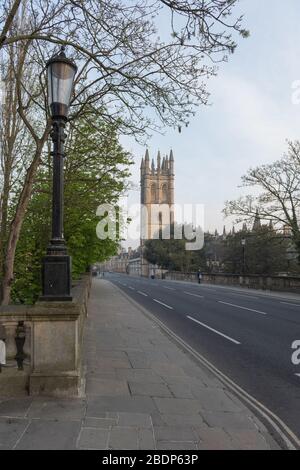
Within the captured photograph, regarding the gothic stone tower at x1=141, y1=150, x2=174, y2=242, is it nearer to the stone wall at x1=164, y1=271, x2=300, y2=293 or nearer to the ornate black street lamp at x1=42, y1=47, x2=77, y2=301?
the stone wall at x1=164, y1=271, x2=300, y2=293

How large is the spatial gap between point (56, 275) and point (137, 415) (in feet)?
6.40

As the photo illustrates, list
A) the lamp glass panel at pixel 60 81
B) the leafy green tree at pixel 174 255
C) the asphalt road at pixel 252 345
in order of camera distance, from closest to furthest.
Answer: the lamp glass panel at pixel 60 81
the asphalt road at pixel 252 345
the leafy green tree at pixel 174 255

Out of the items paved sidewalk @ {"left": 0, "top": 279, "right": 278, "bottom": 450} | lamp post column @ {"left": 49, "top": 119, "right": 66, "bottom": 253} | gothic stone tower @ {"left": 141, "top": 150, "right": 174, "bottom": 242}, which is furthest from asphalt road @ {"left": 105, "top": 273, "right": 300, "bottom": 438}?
gothic stone tower @ {"left": 141, "top": 150, "right": 174, "bottom": 242}

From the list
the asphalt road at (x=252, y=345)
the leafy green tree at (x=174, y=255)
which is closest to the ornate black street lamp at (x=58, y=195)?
the asphalt road at (x=252, y=345)

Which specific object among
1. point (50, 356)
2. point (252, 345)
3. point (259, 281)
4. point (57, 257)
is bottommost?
point (252, 345)

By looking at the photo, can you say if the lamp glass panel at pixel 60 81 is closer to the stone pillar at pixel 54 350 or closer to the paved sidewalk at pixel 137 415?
the stone pillar at pixel 54 350

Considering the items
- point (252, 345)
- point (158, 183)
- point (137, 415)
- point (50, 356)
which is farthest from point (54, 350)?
point (158, 183)

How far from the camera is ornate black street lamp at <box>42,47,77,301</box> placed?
584cm

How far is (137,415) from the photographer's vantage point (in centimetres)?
510

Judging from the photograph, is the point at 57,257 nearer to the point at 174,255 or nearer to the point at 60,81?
the point at 60,81

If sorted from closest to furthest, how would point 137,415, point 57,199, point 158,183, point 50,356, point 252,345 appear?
point 137,415 → point 50,356 → point 57,199 → point 252,345 → point 158,183

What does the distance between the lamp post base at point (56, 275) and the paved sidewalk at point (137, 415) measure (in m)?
1.27

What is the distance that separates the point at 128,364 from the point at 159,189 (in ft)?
472

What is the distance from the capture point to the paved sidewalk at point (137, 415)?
4.30m
